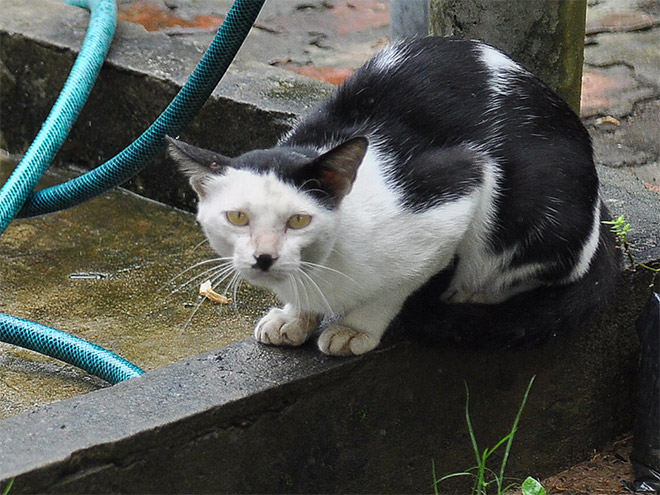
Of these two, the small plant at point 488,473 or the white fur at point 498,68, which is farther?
the white fur at point 498,68

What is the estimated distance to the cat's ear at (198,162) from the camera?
2088 millimetres

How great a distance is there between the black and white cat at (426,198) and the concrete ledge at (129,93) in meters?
1.10

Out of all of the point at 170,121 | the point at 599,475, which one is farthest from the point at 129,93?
the point at 599,475

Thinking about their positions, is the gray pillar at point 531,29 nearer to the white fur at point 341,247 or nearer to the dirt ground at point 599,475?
the white fur at point 341,247

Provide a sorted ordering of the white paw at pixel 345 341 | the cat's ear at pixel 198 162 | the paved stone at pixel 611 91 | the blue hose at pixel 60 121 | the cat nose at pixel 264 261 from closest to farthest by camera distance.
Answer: the cat nose at pixel 264 261 < the cat's ear at pixel 198 162 < the white paw at pixel 345 341 < the blue hose at pixel 60 121 < the paved stone at pixel 611 91

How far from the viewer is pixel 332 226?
211cm

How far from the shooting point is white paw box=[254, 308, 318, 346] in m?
2.38

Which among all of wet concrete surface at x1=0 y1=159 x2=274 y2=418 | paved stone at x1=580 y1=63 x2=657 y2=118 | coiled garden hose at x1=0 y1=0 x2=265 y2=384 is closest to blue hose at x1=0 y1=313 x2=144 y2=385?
coiled garden hose at x1=0 y1=0 x2=265 y2=384

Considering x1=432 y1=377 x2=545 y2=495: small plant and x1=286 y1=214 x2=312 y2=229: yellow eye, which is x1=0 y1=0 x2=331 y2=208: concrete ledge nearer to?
x1=432 y1=377 x2=545 y2=495: small plant

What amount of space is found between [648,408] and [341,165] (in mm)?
1265

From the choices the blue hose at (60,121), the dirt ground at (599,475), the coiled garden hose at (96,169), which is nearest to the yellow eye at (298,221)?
the coiled garden hose at (96,169)

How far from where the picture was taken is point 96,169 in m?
3.39

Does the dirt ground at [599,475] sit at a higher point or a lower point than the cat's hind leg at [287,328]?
lower

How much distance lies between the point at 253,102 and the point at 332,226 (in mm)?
1607
